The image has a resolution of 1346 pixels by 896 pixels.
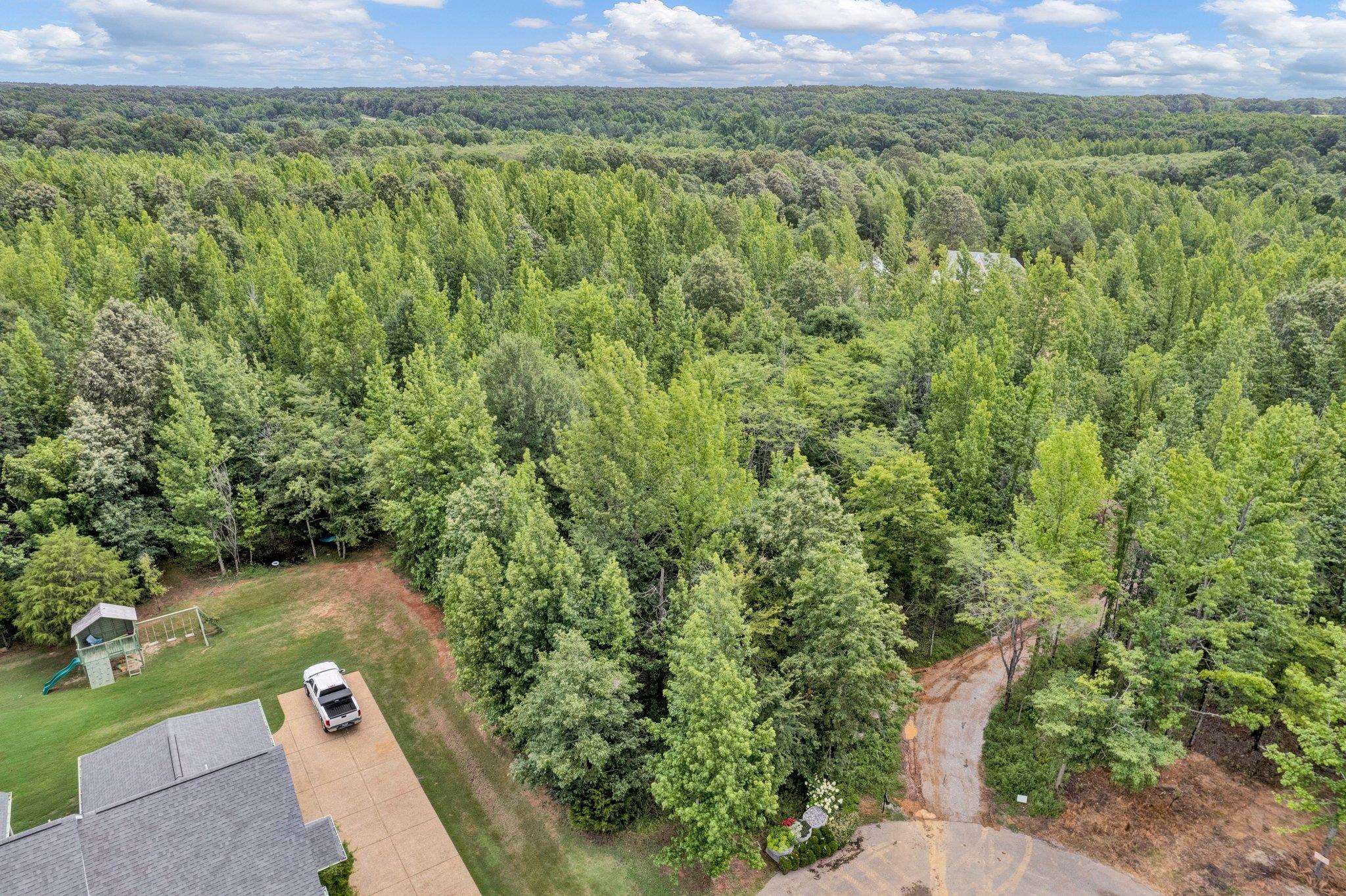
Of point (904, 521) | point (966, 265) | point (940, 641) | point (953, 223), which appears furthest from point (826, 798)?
point (953, 223)

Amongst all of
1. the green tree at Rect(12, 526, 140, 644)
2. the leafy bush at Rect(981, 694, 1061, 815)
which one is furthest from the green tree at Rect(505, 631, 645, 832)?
the green tree at Rect(12, 526, 140, 644)

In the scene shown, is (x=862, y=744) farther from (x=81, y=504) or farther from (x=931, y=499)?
(x=81, y=504)

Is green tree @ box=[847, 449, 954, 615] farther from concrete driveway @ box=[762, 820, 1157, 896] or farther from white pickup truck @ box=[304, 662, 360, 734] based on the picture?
white pickup truck @ box=[304, 662, 360, 734]

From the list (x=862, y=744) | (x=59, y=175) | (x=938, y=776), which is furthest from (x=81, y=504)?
(x=59, y=175)

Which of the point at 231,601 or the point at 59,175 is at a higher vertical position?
the point at 59,175

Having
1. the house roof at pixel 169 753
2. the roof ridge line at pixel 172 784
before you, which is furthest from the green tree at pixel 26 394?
the roof ridge line at pixel 172 784

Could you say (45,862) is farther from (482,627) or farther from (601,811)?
(601,811)
